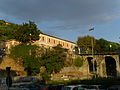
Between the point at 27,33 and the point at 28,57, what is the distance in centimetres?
794

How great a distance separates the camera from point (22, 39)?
2881 inches

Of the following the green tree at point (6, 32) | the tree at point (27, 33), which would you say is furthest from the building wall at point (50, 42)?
the tree at point (27, 33)

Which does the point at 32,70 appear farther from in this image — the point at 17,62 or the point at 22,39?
the point at 22,39

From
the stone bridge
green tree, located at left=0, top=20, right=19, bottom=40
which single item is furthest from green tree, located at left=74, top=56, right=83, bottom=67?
green tree, located at left=0, top=20, right=19, bottom=40

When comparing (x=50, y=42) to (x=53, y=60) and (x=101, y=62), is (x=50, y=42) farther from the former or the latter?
(x=53, y=60)

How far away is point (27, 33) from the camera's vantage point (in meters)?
71.9

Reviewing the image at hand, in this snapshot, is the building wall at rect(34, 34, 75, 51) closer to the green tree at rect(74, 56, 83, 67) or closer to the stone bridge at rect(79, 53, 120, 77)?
the green tree at rect(74, 56, 83, 67)

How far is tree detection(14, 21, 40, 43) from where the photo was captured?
72.1 m

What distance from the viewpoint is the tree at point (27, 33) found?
7212 cm

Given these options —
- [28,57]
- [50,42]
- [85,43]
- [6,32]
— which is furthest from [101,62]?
[6,32]

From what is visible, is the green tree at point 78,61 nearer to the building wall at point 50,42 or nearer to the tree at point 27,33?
the tree at point 27,33

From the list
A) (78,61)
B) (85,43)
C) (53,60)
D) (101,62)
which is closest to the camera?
(53,60)

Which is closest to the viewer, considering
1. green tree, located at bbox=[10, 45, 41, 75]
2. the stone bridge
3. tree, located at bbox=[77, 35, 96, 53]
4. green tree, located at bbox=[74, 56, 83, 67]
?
green tree, located at bbox=[10, 45, 41, 75]

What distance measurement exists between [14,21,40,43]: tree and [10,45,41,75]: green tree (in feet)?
7.85
